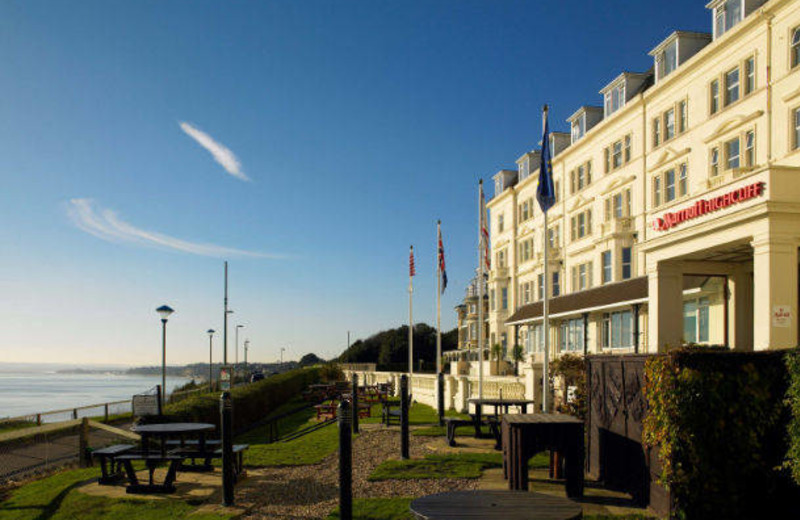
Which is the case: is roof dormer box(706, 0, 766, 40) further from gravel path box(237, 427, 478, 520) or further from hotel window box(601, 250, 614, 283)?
gravel path box(237, 427, 478, 520)

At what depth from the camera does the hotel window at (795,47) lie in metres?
23.0

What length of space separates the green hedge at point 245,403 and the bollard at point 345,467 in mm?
9802

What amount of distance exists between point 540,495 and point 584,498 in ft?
13.3

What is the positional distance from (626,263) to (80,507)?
3002 cm

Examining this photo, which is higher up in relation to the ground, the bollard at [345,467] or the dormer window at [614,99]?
the dormer window at [614,99]

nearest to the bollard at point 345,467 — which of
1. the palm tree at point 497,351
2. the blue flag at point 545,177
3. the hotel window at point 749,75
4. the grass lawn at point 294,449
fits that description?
the grass lawn at point 294,449

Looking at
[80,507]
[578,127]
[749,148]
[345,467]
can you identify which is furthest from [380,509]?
[578,127]

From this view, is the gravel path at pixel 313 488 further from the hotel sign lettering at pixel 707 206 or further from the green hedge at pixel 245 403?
the hotel sign lettering at pixel 707 206

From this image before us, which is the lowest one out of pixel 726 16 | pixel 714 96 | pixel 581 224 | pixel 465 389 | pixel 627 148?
pixel 465 389

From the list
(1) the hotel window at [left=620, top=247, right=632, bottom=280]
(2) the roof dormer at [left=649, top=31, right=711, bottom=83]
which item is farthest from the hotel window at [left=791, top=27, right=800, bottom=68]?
(1) the hotel window at [left=620, top=247, right=632, bottom=280]

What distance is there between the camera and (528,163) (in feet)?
166

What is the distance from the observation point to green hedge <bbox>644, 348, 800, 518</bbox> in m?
8.48

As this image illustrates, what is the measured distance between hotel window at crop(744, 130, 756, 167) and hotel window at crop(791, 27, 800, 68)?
2.89 meters

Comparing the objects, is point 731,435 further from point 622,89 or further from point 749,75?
point 622,89
